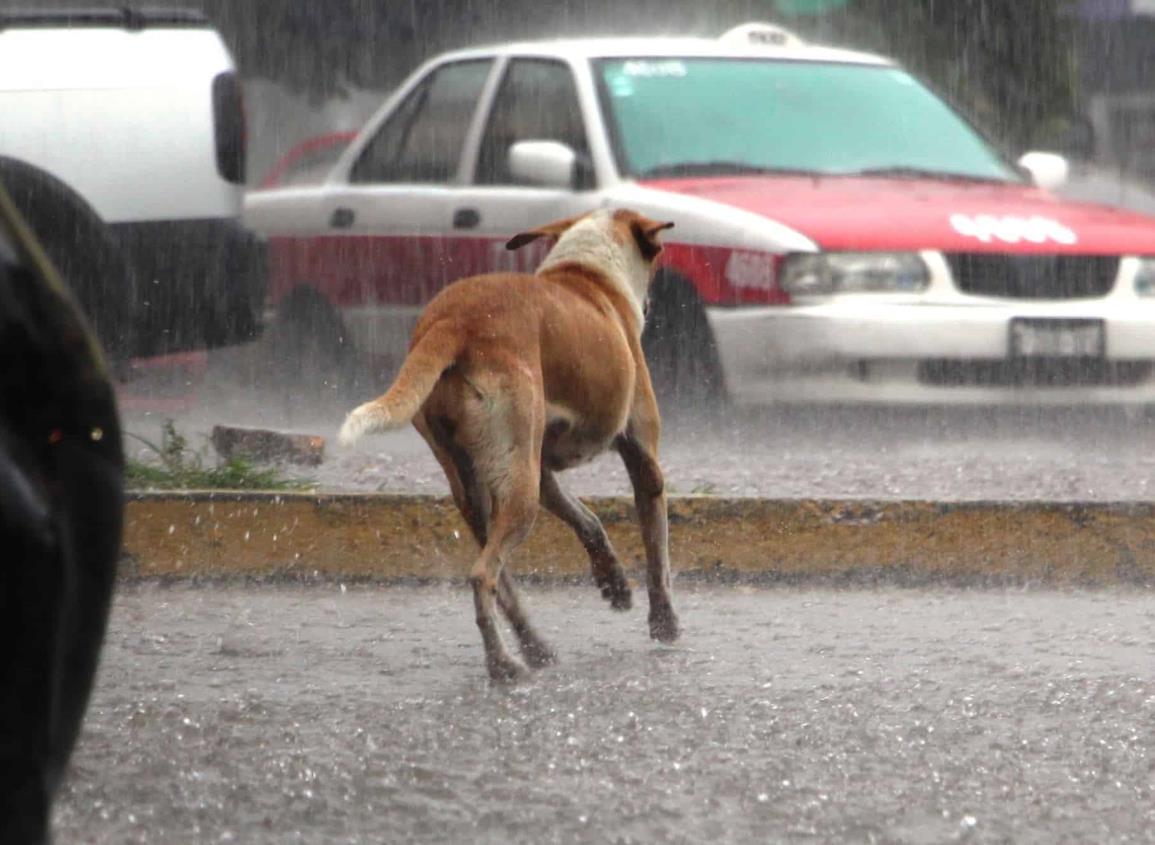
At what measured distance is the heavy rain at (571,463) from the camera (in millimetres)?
3605

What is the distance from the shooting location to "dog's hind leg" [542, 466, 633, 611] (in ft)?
17.2

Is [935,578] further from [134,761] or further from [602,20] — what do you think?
[602,20]

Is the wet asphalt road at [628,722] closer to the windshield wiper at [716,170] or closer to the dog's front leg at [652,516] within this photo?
the dog's front leg at [652,516]

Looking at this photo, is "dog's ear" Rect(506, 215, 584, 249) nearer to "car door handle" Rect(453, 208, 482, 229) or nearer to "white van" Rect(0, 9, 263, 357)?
"white van" Rect(0, 9, 263, 357)

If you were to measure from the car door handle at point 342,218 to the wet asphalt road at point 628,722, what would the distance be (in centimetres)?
376

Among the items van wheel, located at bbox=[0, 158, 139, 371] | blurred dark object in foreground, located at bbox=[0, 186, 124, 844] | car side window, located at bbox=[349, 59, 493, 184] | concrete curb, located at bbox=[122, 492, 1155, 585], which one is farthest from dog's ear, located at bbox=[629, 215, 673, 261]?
car side window, located at bbox=[349, 59, 493, 184]

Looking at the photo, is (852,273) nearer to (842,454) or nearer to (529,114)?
(842,454)

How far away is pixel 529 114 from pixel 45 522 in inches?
284

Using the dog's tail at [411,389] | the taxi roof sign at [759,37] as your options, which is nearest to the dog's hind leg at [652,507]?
the dog's tail at [411,389]

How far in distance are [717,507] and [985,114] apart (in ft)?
30.2

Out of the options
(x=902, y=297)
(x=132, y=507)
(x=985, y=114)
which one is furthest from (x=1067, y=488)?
(x=985, y=114)

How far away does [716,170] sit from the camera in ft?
28.4

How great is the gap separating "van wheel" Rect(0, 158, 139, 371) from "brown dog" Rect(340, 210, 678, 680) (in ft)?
7.14

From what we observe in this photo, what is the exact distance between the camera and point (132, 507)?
5949mm
